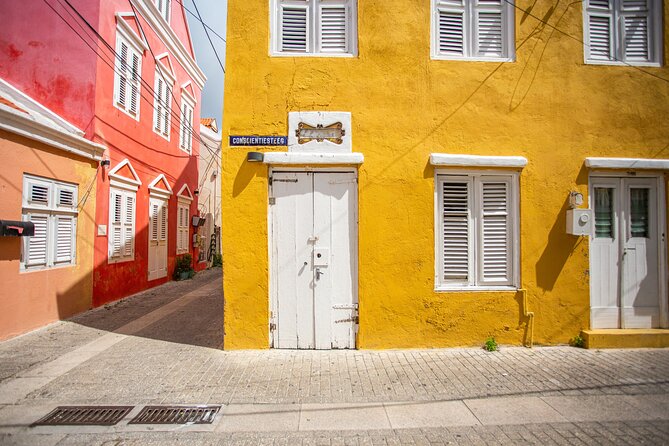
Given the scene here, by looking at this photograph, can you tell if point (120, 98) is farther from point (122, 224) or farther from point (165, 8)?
Result: point (165, 8)

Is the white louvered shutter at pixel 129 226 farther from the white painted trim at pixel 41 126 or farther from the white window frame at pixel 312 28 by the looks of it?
the white window frame at pixel 312 28

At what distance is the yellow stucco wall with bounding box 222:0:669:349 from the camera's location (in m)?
5.66

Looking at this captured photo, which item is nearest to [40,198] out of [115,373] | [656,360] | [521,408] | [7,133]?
[7,133]

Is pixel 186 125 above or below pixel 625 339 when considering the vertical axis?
above

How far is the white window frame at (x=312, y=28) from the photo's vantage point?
5895 mm

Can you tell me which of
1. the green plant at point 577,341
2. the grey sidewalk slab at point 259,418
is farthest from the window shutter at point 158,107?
the green plant at point 577,341

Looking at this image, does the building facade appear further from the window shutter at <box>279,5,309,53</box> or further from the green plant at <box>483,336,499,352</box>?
the green plant at <box>483,336,499,352</box>

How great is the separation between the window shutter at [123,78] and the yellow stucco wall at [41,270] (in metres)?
2.18

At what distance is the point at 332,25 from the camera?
602 cm

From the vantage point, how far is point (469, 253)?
19.3 ft

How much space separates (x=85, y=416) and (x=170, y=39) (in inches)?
485

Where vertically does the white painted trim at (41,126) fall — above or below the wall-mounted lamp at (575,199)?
above

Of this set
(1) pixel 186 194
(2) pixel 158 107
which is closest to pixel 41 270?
(2) pixel 158 107

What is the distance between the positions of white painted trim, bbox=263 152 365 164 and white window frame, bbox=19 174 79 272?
4.61m
